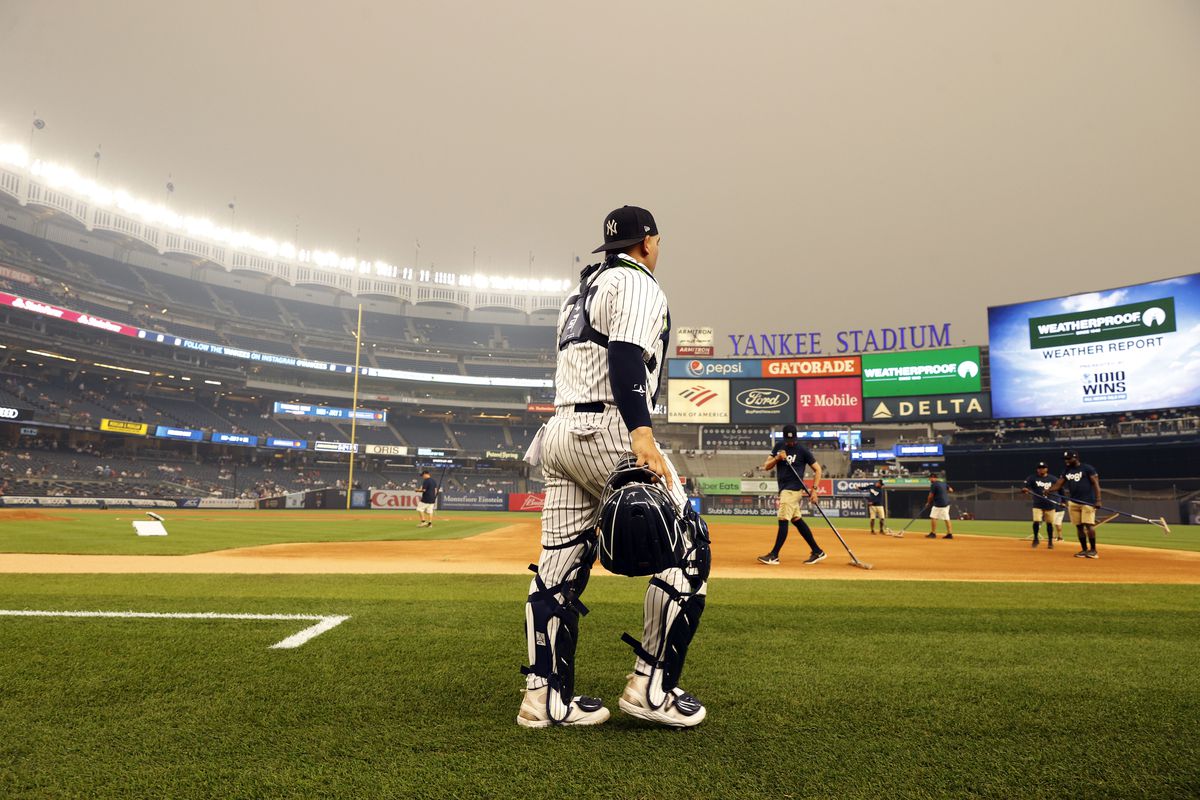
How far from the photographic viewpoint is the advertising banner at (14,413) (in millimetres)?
35228

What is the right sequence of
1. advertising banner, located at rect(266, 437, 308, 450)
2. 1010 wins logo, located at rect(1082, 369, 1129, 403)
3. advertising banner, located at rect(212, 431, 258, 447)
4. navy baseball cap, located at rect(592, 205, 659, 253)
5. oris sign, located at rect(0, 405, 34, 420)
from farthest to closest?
advertising banner, located at rect(266, 437, 308, 450)
advertising banner, located at rect(212, 431, 258, 447)
oris sign, located at rect(0, 405, 34, 420)
1010 wins logo, located at rect(1082, 369, 1129, 403)
navy baseball cap, located at rect(592, 205, 659, 253)

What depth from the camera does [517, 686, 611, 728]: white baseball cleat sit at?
2584 mm

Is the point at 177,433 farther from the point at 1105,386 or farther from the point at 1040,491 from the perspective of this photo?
the point at 1105,386

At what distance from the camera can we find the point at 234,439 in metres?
45.6

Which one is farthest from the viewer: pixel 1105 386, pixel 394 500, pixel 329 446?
pixel 329 446

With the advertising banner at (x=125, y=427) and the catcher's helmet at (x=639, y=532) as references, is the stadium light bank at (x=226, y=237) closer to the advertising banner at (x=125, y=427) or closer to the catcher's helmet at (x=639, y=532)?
the advertising banner at (x=125, y=427)

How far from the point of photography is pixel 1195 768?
83.0 inches

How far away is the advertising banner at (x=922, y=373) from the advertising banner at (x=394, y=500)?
29114mm

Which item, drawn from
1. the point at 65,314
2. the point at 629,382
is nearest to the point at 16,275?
the point at 65,314

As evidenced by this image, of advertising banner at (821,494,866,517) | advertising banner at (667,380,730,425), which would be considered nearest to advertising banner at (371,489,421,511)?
advertising banner at (667,380,730,425)

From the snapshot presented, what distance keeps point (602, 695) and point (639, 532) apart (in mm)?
1056

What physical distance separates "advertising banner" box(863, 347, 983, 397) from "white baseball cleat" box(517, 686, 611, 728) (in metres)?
40.2

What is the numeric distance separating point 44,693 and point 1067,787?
12.7ft

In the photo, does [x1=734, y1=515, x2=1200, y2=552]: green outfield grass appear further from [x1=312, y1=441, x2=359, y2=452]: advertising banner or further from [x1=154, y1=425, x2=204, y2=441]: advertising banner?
[x1=154, y1=425, x2=204, y2=441]: advertising banner
